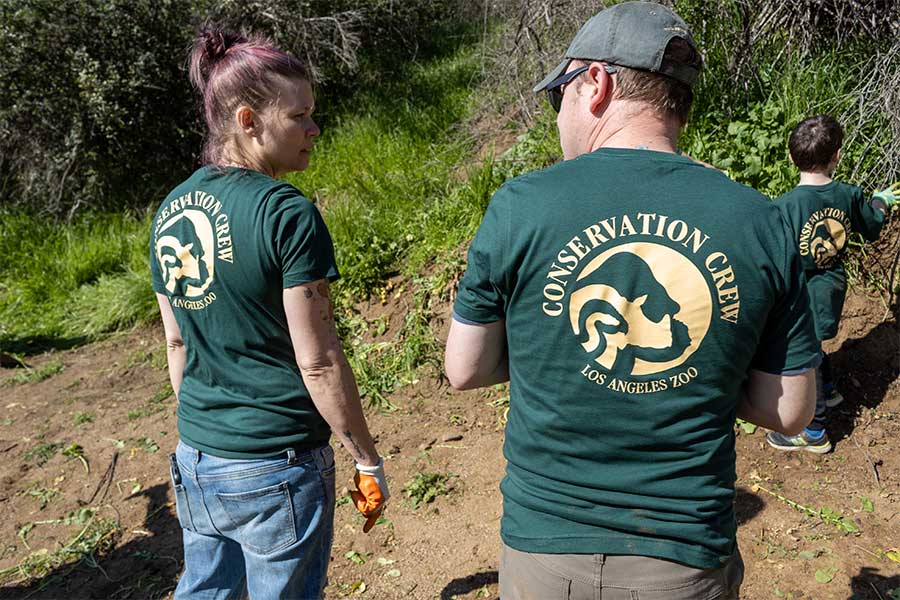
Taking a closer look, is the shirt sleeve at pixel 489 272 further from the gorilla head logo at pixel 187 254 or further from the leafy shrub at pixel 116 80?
the leafy shrub at pixel 116 80

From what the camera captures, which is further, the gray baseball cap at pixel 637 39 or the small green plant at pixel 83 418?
the small green plant at pixel 83 418

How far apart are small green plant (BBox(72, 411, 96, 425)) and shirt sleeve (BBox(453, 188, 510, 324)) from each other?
4.36 meters

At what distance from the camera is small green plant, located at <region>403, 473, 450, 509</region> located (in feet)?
12.1

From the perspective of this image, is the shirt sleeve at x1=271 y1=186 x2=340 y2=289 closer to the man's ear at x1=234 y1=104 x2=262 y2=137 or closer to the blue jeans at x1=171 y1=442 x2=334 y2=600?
the man's ear at x1=234 y1=104 x2=262 y2=137

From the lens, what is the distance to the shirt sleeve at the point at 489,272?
1.36 m

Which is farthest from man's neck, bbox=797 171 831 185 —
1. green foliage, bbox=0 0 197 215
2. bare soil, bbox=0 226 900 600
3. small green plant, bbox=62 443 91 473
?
green foliage, bbox=0 0 197 215

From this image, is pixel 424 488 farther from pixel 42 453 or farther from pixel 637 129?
pixel 637 129

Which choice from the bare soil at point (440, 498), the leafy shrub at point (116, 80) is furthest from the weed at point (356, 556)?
the leafy shrub at point (116, 80)

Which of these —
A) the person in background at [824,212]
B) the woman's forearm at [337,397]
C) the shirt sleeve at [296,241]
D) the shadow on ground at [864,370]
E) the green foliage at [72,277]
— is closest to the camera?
the shirt sleeve at [296,241]

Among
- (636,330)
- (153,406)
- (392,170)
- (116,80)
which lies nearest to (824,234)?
(636,330)

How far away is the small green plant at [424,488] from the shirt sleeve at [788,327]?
256 centimetres

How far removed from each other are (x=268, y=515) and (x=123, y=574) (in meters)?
2.09

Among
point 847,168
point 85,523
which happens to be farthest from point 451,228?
point 85,523

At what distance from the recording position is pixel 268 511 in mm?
1860
